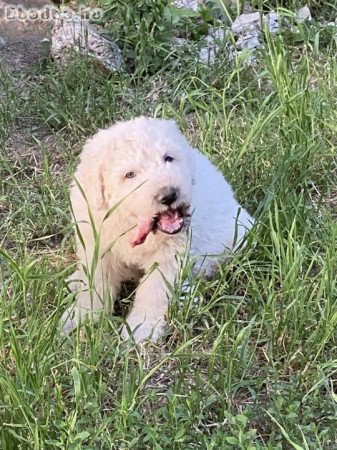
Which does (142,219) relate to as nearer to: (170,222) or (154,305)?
(170,222)

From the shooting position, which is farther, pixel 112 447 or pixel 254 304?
pixel 254 304

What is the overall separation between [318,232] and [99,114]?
1756mm

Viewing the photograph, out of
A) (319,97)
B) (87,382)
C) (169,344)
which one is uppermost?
(319,97)

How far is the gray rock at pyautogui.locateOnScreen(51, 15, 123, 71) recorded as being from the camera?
506cm

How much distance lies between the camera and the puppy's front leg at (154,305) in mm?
3188

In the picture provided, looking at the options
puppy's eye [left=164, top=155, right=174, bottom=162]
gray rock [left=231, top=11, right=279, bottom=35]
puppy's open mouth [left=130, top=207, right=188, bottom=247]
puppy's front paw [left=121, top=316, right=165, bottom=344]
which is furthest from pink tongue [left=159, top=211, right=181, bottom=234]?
gray rock [left=231, top=11, right=279, bottom=35]

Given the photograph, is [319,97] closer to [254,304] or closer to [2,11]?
[254,304]

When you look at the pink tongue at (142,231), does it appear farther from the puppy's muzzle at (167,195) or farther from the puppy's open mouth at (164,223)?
the puppy's muzzle at (167,195)

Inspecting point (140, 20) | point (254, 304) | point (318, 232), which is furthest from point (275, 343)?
point (140, 20)

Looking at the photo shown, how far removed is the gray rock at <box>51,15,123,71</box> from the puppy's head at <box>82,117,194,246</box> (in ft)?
6.61

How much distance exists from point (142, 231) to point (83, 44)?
2474mm

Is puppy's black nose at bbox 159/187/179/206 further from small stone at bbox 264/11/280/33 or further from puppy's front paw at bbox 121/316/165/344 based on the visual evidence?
small stone at bbox 264/11/280/33

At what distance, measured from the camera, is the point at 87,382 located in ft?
8.63

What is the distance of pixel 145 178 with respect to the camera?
2.98 meters
